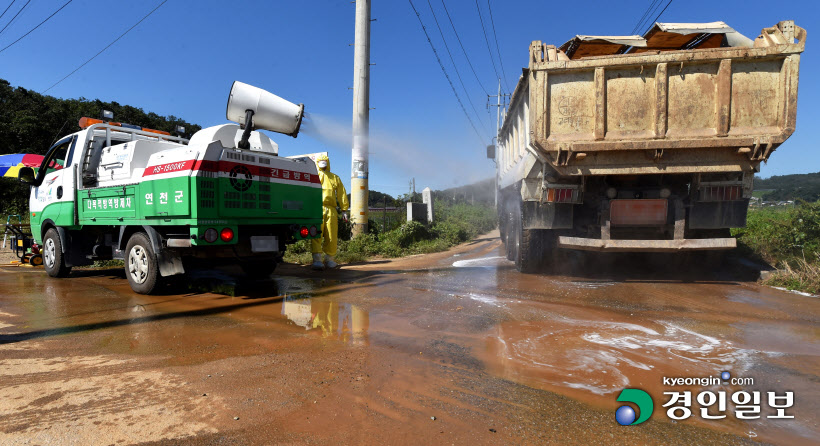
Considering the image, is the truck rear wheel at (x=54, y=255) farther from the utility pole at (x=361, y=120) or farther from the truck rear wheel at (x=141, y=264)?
the utility pole at (x=361, y=120)

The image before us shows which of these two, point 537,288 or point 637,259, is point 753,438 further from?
point 637,259

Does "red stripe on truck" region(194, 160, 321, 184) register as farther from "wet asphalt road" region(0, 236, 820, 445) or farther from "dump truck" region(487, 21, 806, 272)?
"dump truck" region(487, 21, 806, 272)

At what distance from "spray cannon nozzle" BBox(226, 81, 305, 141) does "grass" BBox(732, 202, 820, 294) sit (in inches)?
276

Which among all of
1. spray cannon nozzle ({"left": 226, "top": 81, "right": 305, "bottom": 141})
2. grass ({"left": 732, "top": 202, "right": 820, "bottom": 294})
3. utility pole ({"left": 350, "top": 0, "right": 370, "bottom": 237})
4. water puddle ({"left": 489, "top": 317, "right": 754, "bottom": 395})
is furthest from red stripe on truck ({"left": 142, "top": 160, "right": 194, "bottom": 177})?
grass ({"left": 732, "top": 202, "right": 820, "bottom": 294})

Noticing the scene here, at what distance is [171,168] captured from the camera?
4980 millimetres

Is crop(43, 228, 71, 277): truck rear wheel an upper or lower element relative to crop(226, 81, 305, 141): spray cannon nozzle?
lower

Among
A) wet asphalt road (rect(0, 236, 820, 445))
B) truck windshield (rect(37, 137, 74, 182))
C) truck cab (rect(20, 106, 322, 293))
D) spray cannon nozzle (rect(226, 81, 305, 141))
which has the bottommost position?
wet asphalt road (rect(0, 236, 820, 445))

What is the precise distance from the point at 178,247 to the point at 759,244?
9.17 m

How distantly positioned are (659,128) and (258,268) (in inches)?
235

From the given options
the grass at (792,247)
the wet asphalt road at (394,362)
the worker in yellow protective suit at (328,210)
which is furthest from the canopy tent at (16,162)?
the grass at (792,247)

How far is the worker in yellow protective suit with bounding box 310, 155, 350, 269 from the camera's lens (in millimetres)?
7988

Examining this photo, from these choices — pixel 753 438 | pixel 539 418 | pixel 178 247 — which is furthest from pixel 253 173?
pixel 753 438

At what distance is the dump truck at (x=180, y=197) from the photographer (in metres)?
4.97

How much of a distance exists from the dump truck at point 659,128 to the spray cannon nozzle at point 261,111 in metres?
3.34
